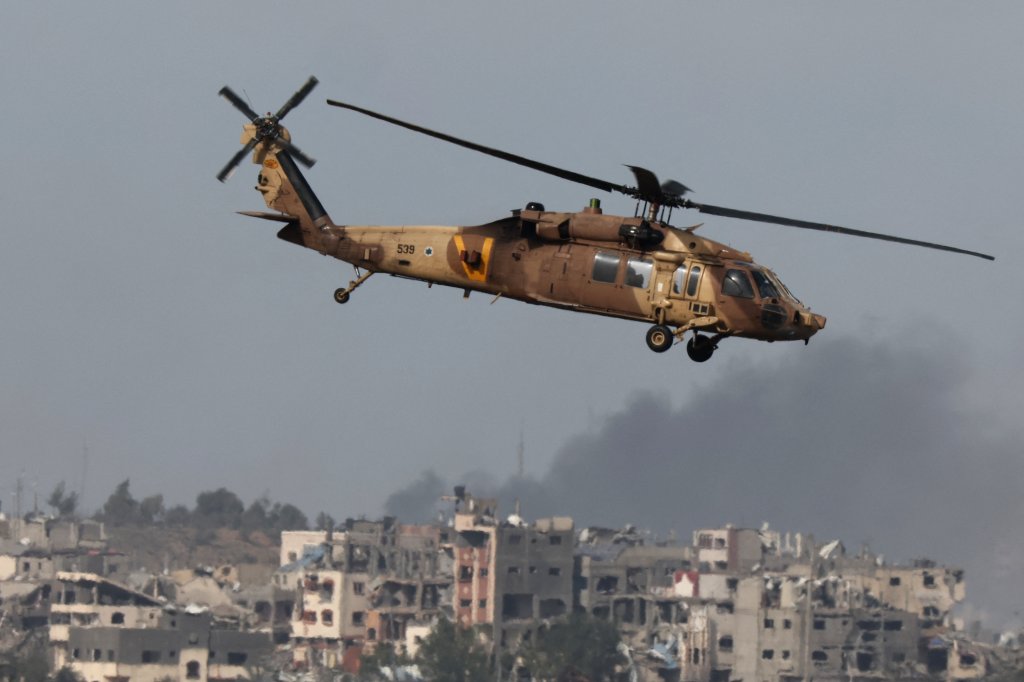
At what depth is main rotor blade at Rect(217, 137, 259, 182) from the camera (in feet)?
177

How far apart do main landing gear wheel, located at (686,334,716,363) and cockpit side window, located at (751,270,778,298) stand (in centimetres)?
189

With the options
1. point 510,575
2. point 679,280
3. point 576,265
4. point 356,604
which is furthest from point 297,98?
point 356,604

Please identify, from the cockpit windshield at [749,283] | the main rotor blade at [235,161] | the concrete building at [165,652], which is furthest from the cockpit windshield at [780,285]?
the concrete building at [165,652]

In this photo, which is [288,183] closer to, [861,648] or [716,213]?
[716,213]

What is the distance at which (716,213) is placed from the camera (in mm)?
46156

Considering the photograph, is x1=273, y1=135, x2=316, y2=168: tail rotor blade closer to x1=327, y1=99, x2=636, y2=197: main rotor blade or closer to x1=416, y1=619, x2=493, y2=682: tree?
x1=327, y1=99, x2=636, y2=197: main rotor blade

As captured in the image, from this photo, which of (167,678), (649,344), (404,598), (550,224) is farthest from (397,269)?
(404,598)

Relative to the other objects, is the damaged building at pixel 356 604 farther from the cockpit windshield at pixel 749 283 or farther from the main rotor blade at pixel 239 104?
the cockpit windshield at pixel 749 283

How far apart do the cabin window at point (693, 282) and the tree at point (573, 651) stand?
405 feet

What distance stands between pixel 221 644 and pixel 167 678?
25.4 feet

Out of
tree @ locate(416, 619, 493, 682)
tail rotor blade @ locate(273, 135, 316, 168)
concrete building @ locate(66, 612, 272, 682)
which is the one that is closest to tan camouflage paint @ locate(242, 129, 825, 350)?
tail rotor blade @ locate(273, 135, 316, 168)

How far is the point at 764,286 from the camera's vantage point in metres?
44.6

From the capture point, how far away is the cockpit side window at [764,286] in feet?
146

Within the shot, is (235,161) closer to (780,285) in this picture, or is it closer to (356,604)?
(780,285)
